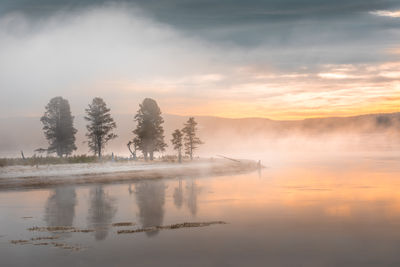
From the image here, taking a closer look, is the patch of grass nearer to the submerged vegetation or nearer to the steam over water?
the steam over water

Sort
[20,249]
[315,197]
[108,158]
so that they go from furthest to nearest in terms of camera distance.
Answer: [108,158] → [315,197] → [20,249]

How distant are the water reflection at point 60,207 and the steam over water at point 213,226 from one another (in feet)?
0.23

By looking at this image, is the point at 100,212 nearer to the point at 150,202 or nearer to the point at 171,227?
the point at 150,202

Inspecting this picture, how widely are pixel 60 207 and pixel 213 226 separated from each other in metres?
13.5

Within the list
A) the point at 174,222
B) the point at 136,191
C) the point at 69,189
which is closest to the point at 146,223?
the point at 174,222

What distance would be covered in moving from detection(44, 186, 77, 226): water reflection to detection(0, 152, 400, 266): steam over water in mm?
70

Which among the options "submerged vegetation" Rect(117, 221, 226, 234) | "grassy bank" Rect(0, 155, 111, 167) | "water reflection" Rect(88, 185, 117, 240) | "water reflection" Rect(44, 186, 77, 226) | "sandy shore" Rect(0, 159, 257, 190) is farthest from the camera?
"grassy bank" Rect(0, 155, 111, 167)

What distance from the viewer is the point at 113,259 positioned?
722 inches

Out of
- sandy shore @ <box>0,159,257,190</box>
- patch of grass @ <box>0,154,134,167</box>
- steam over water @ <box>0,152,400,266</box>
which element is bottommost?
steam over water @ <box>0,152,400,266</box>

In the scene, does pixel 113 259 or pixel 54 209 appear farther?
pixel 54 209

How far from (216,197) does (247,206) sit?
19.3ft

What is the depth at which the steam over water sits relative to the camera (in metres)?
18.5

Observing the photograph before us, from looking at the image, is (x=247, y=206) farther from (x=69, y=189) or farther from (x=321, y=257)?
(x=69, y=189)

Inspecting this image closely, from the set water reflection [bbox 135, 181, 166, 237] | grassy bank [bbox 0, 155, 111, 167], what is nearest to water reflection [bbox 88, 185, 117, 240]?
water reflection [bbox 135, 181, 166, 237]
